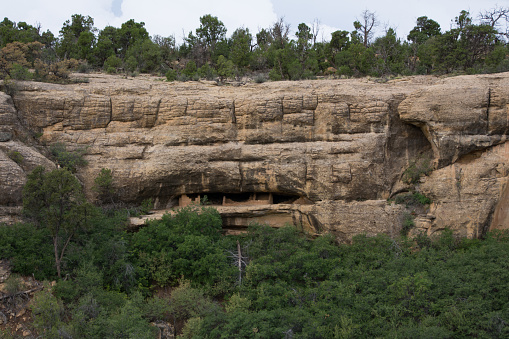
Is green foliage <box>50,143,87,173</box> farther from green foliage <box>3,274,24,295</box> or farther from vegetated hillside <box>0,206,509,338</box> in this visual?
green foliage <box>3,274,24,295</box>

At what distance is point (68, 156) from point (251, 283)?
359 inches

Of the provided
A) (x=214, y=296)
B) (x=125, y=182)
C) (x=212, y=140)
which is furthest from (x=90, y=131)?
(x=214, y=296)

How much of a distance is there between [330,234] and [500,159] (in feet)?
23.3

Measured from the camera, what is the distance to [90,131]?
19641 millimetres

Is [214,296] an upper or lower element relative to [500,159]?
lower

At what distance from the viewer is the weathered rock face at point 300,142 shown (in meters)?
17.6

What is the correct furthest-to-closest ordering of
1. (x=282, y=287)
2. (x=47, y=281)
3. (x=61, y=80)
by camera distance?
1. (x=61, y=80)
2. (x=282, y=287)
3. (x=47, y=281)

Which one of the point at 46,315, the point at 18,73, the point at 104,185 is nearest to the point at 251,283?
the point at 46,315

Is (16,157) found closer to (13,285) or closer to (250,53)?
(13,285)

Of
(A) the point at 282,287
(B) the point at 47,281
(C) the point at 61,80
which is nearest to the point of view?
(B) the point at 47,281

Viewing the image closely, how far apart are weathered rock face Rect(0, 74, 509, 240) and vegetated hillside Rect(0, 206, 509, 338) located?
1.28 m

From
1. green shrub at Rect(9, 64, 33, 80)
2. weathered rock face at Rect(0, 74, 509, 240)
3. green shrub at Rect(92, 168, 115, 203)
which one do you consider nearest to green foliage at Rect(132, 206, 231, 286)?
weathered rock face at Rect(0, 74, 509, 240)

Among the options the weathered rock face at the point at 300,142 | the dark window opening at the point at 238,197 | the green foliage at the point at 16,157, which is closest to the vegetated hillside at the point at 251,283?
the weathered rock face at the point at 300,142

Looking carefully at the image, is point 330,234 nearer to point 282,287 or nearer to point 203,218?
point 282,287
